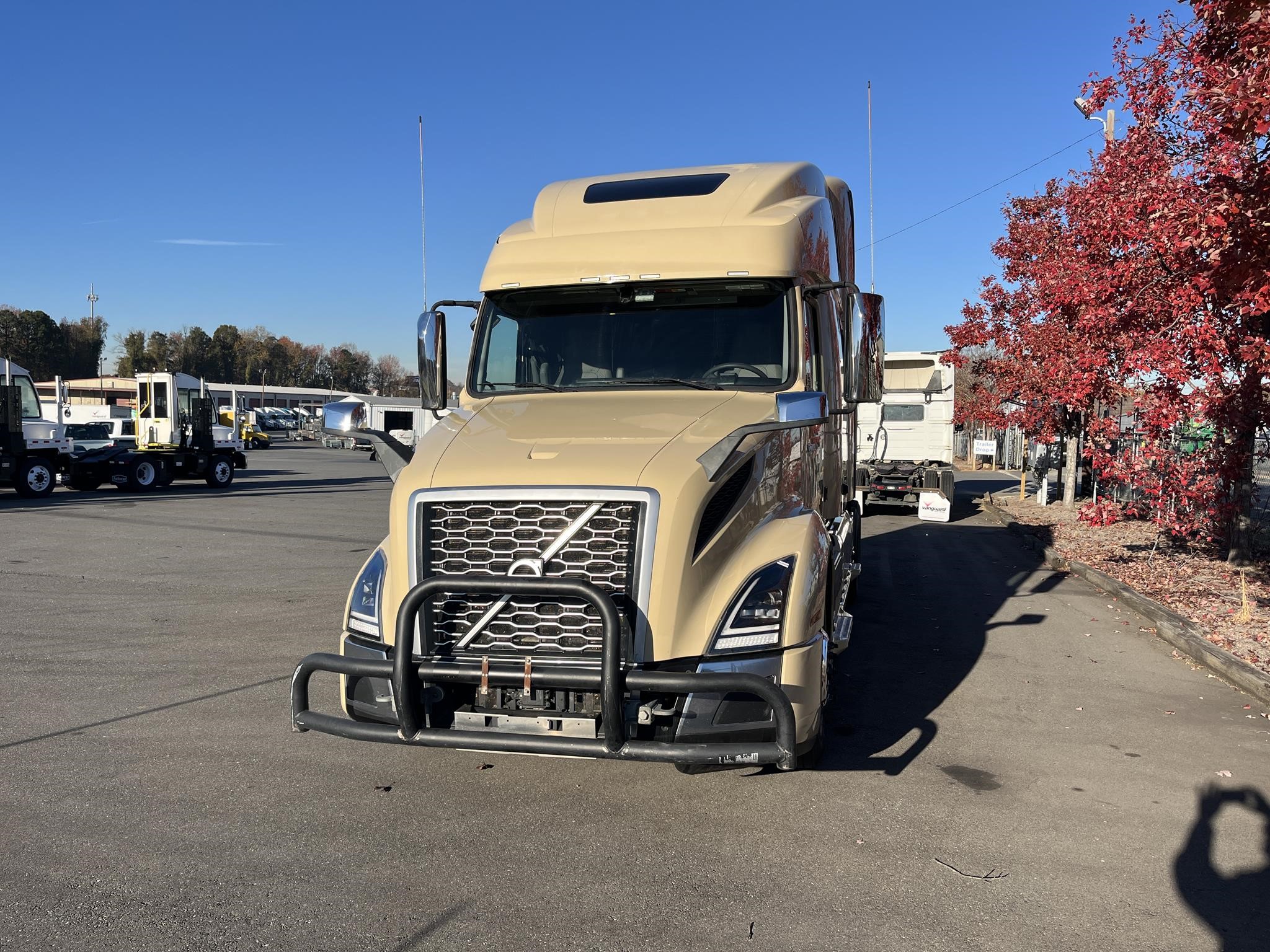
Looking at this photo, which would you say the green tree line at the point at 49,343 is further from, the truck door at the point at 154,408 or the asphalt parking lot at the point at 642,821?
the asphalt parking lot at the point at 642,821

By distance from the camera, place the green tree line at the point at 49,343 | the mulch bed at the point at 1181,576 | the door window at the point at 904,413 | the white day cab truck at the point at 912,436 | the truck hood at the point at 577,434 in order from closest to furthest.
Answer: the truck hood at the point at 577,434 → the mulch bed at the point at 1181,576 → the white day cab truck at the point at 912,436 → the door window at the point at 904,413 → the green tree line at the point at 49,343

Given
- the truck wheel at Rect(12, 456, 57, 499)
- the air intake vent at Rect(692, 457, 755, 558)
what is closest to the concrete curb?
the air intake vent at Rect(692, 457, 755, 558)

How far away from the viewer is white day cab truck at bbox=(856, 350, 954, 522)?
19344 millimetres

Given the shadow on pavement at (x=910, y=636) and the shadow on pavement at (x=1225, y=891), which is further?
the shadow on pavement at (x=910, y=636)

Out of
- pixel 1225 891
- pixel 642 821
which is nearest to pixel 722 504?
pixel 642 821

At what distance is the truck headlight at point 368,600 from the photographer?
4312 millimetres

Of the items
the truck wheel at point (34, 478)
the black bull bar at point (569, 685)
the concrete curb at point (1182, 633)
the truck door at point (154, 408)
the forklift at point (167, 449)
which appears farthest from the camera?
the truck door at point (154, 408)

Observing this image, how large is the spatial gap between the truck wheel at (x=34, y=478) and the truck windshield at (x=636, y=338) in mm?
21785

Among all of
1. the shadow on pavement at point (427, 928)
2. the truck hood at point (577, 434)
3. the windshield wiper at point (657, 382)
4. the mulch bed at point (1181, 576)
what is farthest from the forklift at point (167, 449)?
the shadow on pavement at point (427, 928)

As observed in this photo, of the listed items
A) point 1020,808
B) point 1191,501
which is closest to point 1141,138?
point 1191,501

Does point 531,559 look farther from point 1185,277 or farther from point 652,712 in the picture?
point 1185,277

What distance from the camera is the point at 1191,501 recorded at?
33.5 feet

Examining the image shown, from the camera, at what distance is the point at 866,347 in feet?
20.4

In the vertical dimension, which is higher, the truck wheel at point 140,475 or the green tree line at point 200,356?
the green tree line at point 200,356
